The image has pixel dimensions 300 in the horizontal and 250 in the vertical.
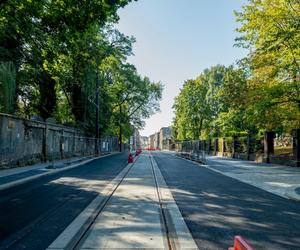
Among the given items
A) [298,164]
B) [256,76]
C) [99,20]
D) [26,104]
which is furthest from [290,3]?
[26,104]

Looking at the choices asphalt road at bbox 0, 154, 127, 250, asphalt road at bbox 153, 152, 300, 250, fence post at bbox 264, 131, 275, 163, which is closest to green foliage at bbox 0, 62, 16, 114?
asphalt road at bbox 0, 154, 127, 250

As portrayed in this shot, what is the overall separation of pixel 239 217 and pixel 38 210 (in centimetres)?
441

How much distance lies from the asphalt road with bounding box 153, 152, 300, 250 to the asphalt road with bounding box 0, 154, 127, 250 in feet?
8.01

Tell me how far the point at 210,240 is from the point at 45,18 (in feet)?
40.6

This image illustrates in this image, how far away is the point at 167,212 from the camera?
7.55 metres

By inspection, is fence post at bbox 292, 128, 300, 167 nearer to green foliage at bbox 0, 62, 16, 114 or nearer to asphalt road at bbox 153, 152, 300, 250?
Result: asphalt road at bbox 153, 152, 300, 250

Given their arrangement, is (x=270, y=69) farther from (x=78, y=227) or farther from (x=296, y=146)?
(x=78, y=227)

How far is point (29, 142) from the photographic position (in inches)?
845

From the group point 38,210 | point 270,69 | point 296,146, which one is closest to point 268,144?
point 296,146

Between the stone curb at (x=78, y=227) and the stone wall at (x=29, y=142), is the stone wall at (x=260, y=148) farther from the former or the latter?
the stone curb at (x=78, y=227)

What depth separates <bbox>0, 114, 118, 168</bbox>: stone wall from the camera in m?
17.8

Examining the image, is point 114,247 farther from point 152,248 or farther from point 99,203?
point 99,203

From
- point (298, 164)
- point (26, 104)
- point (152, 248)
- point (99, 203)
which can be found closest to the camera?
point (152, 248)

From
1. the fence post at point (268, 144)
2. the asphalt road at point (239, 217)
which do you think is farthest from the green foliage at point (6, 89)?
the fence post at point (268, 144)
